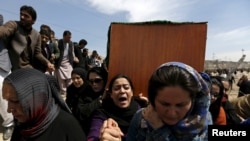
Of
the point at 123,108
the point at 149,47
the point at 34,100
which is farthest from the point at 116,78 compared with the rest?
the point at 34,100

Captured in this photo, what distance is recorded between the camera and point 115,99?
9.91ft

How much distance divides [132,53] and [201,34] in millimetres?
677

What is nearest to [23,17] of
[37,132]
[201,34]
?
[201,34]

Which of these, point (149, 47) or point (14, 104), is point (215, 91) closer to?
point (149, 47)

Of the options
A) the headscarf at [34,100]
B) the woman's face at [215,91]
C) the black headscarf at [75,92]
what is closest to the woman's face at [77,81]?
the black headscarf at [75,92]

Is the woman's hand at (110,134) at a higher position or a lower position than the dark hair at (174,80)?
lower

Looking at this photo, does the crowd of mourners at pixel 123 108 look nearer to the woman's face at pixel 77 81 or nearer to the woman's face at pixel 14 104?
the woman's face at pixel 14 104

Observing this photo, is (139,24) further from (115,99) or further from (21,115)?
(21,115)

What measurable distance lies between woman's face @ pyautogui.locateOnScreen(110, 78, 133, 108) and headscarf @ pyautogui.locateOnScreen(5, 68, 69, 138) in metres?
1.01

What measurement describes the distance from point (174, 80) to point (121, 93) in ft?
5.08

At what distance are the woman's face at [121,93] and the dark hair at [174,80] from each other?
148 centimetres

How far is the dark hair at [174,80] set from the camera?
1492 mm

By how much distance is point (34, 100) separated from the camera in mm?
1938

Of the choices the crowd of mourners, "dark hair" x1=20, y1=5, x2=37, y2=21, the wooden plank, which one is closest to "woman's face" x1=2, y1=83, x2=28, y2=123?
the crowd of mourners
